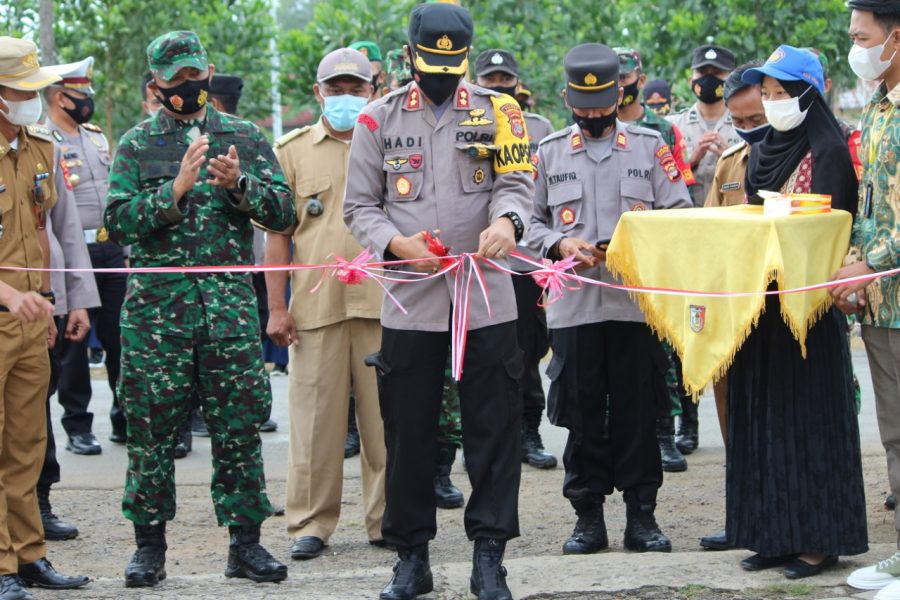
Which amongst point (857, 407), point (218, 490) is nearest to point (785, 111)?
point (857, 407)

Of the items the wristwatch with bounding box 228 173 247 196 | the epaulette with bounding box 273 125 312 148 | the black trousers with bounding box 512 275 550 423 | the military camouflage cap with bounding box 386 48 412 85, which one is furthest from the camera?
the military camouflage cap with bounding box 386 48 412 85

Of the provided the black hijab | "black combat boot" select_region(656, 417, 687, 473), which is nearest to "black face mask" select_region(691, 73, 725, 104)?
"black combat boot" select_region(656, 417, 687, 473)

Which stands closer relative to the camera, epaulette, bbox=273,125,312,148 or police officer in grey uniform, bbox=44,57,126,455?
epaulette, bbox=273,125,312,148

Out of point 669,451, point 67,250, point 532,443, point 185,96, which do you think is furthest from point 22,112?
point 669,451

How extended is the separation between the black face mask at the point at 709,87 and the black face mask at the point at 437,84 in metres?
4.31

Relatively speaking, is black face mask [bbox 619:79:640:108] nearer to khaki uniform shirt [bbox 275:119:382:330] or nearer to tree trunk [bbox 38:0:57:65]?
khaki uniform shirt [bbox 275:119:382:330]

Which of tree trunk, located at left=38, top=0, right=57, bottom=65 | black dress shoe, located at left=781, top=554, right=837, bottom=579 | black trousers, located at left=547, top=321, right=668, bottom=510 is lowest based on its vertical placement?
black dress shoe, located at left=781, top=554, right=837, bottom=579

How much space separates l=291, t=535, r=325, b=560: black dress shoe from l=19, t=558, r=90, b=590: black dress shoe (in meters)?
1.04

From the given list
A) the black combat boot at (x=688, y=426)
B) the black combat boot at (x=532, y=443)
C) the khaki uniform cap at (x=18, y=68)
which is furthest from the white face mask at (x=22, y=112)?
the black combat boot at (x=688, y=426)

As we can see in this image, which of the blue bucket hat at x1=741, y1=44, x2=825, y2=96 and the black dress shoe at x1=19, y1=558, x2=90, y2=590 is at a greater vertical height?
the blue bucket hat at x1=741, y1=44, x2=825, y2=96

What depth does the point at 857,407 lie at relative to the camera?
5578mm

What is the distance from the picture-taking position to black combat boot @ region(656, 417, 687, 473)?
7.95 m

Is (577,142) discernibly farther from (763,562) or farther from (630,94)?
(763,562)

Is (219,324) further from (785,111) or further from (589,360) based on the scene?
(785,111)
